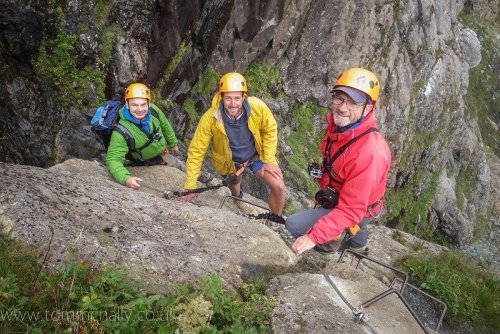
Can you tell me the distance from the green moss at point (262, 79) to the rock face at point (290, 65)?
1.81 feet

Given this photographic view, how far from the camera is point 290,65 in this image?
81.1 ft

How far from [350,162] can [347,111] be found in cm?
79

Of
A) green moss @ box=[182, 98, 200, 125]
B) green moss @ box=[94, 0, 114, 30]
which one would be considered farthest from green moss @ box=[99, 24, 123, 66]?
green moss @ box=[182, 98, 200, 125]

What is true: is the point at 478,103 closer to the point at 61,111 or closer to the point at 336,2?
the point at 336,2

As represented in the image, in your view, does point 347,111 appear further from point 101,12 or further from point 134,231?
point 101,12

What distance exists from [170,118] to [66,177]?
11088 millimetres

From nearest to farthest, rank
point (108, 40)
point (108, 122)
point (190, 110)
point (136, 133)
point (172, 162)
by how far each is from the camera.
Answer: point (108, 122)
point (136, 133)
point (172, 162)
point (108, 40)
point (190, 110)

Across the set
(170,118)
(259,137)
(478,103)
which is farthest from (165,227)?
(478,103)

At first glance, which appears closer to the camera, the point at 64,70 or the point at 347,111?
the point at 347,111

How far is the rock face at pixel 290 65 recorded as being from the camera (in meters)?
12.2

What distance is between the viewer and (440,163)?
36281 mm

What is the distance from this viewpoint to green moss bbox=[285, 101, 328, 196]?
2205cm

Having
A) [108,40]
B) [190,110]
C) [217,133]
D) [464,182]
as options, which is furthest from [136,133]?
[464,182]

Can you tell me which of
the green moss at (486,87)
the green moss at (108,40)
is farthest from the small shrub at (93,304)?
the green moss at (486,87)
